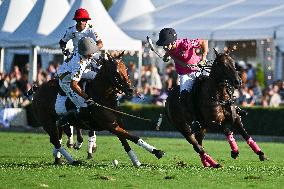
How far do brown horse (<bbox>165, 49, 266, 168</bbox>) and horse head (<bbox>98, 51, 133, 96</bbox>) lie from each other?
1.45 m

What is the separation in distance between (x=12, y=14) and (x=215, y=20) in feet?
23.2

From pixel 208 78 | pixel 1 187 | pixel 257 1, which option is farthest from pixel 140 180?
pixel 257 1

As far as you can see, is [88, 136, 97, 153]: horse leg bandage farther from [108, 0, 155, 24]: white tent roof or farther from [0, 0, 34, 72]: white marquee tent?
[108, 0, 155, 24]: white tent roof

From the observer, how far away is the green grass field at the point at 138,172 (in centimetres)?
1305

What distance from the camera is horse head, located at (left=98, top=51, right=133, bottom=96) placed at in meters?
15.8

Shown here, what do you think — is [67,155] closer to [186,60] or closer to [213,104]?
[213,104]

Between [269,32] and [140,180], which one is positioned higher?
[269,32]

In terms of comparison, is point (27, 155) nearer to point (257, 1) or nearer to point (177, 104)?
point (177, 104)

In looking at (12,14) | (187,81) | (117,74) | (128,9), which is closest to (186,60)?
(187,81)

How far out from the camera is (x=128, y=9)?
3947 cm

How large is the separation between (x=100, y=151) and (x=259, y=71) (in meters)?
15.8

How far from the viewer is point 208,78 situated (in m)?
16.8

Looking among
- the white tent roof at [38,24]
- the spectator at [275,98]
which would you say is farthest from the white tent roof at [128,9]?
the spectator at [275,98]

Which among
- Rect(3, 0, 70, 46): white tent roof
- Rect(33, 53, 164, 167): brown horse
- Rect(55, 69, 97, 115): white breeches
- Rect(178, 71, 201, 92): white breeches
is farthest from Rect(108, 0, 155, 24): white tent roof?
Rect(33, 53, 164, 167): brown horse
